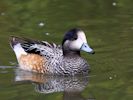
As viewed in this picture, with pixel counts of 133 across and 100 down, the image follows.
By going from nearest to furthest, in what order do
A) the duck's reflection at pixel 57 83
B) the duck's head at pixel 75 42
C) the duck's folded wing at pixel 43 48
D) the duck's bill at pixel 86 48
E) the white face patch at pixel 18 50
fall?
the duck's reflection at pixel 57 83 < the duck's bill at pixel 86 48 < the duck's head at pixel 75 42 < the duck's folded wing at pixel 43 48 < the white face patch at pixel 18 50

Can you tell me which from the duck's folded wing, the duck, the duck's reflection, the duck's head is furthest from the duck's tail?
the duck's head

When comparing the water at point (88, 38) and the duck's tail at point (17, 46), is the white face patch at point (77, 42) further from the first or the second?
the duck's tail at point (17, 46)

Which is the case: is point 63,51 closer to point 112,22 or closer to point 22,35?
→ point 22,35

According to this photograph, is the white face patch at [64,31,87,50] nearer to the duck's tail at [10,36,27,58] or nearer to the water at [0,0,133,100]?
the water at [0,0,133,100]

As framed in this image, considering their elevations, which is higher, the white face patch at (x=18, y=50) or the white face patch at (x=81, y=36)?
the white face patch at (x=81, y=36)

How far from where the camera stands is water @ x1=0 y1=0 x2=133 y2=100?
11.4 m

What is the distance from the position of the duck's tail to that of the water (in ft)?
0.59

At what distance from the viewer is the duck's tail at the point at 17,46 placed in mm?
12873

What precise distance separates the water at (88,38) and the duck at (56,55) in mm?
174

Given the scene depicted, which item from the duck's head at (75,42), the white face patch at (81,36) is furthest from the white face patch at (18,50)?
the white face patch at (81,36)

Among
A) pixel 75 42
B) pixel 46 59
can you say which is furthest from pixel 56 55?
pixel 75 42

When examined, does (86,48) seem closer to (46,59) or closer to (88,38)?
(46,59)

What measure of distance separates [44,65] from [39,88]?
89 cm

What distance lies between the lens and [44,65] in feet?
41.0
